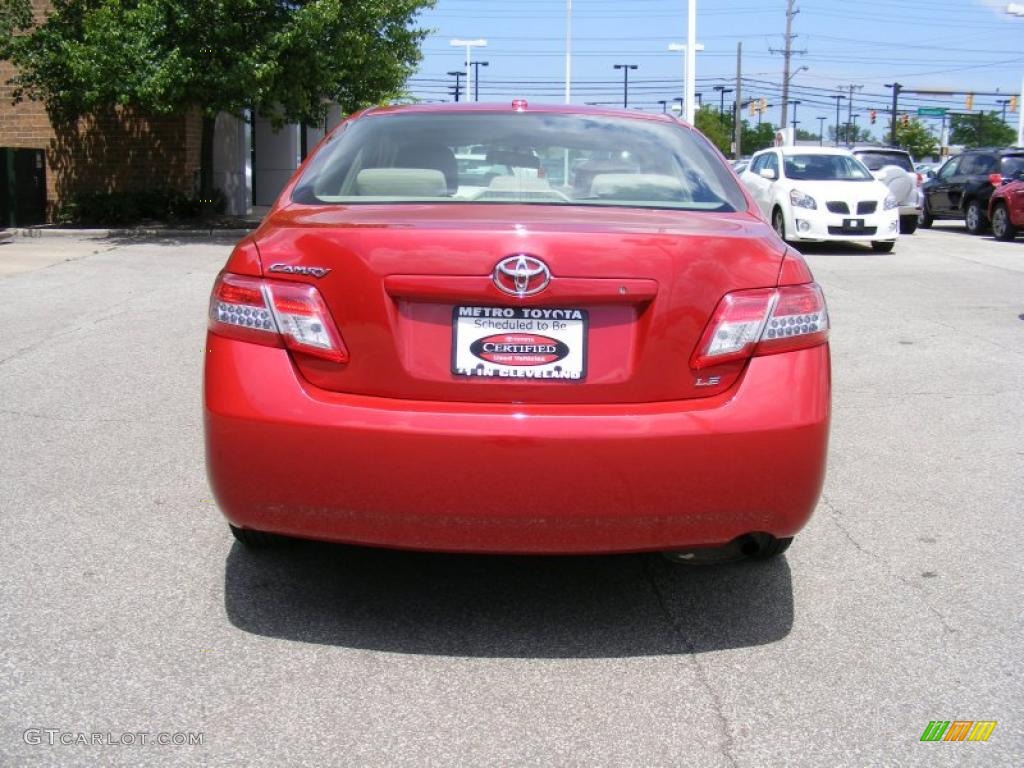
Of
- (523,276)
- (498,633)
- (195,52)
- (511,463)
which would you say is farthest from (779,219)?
(511,463)

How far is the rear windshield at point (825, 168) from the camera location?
723 inches

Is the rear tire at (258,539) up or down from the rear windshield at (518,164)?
down

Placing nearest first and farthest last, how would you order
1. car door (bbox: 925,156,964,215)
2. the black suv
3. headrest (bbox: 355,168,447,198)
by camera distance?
headrest (bbox: 355,168,447,198), the black suv, car door (bbox: 925,156,964,215)

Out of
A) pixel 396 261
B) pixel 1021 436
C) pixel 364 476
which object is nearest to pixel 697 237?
pixel 396 261

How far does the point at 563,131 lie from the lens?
436cm

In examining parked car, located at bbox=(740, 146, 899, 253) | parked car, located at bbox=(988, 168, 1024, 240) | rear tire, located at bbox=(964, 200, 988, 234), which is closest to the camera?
parked car, located at bbox=(740, 146, 899, 253)

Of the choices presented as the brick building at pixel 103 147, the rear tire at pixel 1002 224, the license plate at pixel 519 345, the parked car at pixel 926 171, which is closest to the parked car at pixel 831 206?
the rear tire at pixel 1002 224

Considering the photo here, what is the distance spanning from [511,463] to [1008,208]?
765 inches

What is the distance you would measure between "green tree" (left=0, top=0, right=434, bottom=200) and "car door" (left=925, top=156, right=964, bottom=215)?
1192 cm

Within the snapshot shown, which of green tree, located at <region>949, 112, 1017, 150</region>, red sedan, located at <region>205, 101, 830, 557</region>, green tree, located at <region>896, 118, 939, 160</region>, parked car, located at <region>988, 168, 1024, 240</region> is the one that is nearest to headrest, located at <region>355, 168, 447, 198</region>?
red sedan, located at <region>205, 101, 830, 557</region>

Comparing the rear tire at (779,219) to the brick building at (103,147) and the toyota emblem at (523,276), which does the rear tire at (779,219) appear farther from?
the toyota emblem at (523,276)

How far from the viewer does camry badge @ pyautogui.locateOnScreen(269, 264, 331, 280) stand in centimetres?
324

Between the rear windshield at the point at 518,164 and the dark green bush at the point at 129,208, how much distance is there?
17448 millimetres

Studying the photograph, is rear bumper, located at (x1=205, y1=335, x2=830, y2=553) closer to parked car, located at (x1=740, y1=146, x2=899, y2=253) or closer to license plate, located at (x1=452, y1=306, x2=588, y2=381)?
license plate, located at (x1=452, y1=306, x2=588, y2=381)
